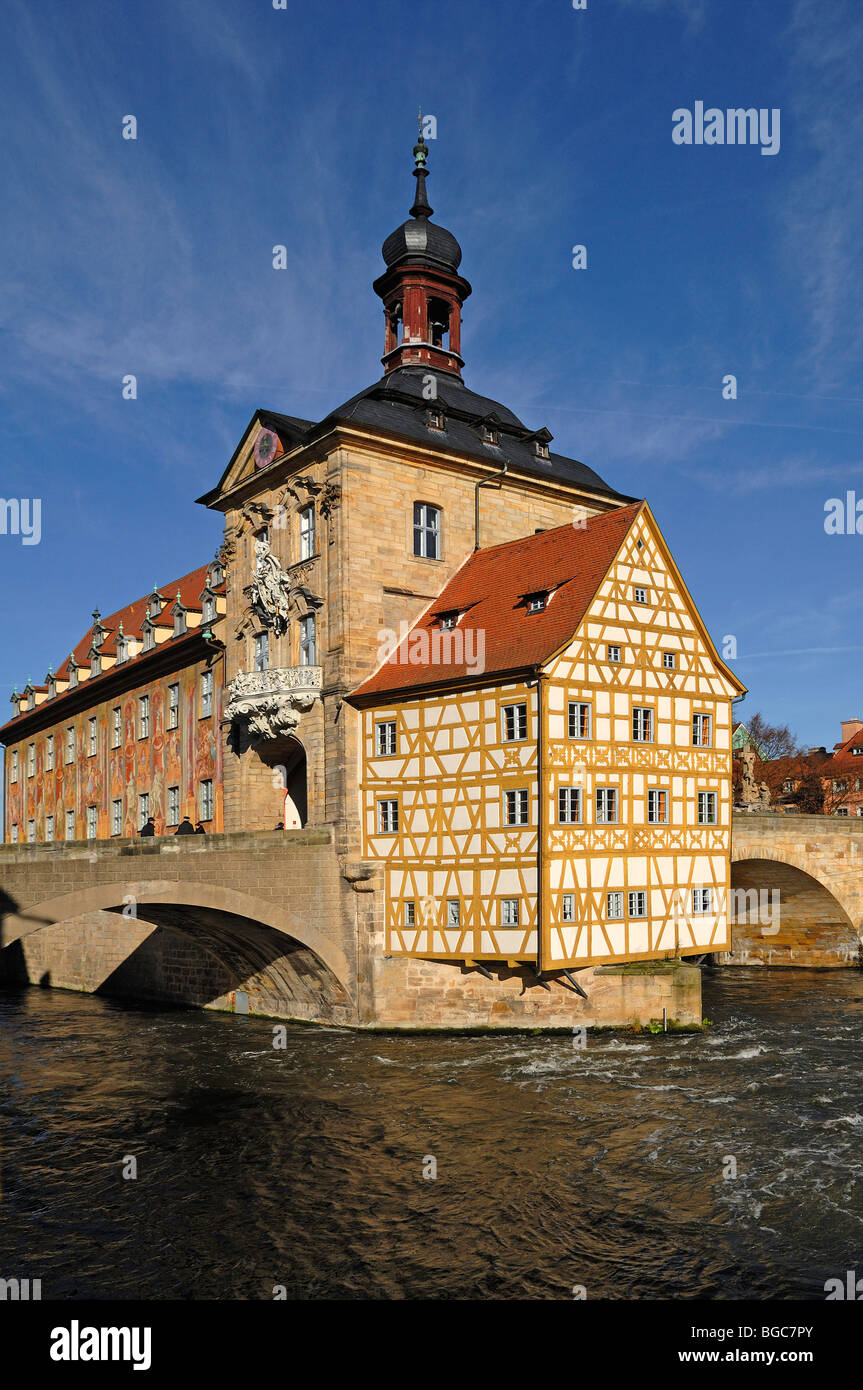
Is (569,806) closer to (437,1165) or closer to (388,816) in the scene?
(388,816)

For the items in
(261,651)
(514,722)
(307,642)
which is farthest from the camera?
(261,651)

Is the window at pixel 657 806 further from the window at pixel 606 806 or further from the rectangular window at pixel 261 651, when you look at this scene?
the rectangular window at pixel 261 651

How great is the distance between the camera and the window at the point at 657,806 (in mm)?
Result: 29078

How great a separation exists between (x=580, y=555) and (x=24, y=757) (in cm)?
4238

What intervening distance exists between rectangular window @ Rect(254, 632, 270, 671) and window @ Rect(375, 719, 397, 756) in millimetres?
5575

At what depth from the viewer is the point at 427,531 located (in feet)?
110

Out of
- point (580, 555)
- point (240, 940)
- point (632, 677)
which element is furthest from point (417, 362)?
point (240, 940)

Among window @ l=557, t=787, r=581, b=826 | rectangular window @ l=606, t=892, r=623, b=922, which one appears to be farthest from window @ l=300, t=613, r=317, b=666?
rectangular window @ l=606, t=892, r=623, b=922

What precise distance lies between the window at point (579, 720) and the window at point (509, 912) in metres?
4.16

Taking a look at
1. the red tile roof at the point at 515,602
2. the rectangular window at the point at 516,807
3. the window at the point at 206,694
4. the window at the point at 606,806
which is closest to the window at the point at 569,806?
the window at the point at 606,806

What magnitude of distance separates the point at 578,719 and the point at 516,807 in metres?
2.54

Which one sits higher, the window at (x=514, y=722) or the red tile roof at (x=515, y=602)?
the red tile roof at (x=515, y=602)

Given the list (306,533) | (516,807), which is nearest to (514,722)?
(516,807)
